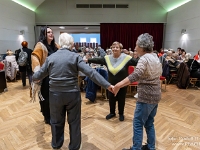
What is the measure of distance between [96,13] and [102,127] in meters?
7.97

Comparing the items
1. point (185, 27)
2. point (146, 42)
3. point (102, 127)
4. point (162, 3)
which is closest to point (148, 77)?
point (146, 42)

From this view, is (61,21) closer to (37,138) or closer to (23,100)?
(23,100)

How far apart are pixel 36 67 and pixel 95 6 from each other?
320 inches

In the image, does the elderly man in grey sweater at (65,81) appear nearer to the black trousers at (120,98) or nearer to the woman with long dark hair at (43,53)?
the woman with long dark hair at (43,53)

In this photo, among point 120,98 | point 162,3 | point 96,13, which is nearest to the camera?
point 120,98

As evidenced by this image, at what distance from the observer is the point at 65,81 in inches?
63.1

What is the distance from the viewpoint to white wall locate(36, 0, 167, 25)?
29.8 feet

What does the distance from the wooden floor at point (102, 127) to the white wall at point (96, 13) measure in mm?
6420

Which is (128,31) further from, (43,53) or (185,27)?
(43,53)

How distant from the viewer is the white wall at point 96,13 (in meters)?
9.09

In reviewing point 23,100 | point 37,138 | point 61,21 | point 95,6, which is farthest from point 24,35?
point 37,138

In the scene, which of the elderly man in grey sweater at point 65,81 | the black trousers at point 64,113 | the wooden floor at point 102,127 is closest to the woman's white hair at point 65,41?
the elderly man in grey sweater at point 65,81

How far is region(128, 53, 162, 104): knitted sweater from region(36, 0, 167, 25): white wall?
330 inches

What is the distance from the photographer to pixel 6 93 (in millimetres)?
4703
